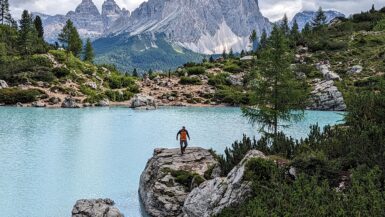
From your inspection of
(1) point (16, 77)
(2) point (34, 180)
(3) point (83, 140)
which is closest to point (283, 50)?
(2) point (34, 180)

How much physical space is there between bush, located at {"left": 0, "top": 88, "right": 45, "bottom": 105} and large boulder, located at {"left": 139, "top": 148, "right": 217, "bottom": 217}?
78005 mm

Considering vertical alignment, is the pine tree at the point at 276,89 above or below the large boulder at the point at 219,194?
above

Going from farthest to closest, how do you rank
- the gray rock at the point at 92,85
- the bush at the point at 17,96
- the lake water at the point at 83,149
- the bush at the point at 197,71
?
the bush at the point at 197,71, the gray rock at the point at 92,85, the bush at the point at 17,96, the lake water at the point at 83,149

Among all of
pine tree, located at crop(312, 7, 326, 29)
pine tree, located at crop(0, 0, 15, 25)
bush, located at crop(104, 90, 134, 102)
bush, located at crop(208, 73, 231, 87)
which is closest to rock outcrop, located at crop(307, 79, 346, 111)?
bush, located at crop(208, 73, 231, 87)

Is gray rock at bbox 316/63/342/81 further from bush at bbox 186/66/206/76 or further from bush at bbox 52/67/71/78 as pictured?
bush at bbox 52/67/71/78

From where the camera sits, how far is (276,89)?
36.4 metres

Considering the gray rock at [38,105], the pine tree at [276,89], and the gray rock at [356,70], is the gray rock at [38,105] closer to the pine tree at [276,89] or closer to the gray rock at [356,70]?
the pine tree at [276,89]

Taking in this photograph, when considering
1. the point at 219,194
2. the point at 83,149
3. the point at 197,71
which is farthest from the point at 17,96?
the point at 219,194

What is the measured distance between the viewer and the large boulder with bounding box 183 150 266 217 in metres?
17.9

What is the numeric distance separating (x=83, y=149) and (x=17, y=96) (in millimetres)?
61153

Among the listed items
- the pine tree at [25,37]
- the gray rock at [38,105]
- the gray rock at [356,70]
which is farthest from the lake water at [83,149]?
the pine tree at [25,37]

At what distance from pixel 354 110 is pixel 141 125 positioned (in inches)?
1941

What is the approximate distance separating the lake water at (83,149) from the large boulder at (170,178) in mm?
1213

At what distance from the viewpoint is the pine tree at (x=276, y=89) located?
36.3 meters
